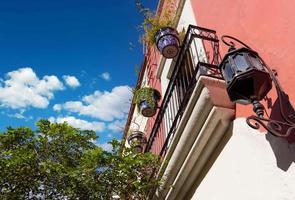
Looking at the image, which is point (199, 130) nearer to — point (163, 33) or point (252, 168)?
point (252, 168)

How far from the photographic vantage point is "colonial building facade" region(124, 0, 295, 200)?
10.2 feet

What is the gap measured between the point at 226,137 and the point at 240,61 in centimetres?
114

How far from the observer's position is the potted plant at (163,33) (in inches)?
255

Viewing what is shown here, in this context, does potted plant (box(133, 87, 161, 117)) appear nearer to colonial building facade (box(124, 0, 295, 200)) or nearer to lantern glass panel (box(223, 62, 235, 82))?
colonial building facade (box(124, 0, 295, 200))

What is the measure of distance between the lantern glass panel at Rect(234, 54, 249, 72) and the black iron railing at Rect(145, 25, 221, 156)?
845mm

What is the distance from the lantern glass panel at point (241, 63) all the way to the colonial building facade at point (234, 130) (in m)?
0.17

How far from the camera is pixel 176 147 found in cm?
455

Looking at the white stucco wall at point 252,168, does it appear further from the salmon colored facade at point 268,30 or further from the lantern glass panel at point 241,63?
the lantern glass panel at point 241,63

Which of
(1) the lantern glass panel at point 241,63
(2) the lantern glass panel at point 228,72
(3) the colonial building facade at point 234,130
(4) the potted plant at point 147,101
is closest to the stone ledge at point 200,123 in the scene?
(3) the colonial building facade at point 234,130

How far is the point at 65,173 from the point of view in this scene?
Answer: 5340 millimetres

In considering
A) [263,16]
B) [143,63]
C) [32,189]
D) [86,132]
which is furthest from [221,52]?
[143,63]

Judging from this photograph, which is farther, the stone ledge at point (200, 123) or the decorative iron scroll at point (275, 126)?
the stone ledge at point (200, 123)

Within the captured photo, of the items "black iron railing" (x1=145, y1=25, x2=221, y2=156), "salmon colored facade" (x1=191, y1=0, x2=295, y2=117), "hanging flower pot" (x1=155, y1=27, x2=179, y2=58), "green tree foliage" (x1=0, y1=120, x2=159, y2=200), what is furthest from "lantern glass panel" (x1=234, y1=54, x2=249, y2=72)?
"hanging flower pot" (x1=155, y1=27, x2=179, y2=58)

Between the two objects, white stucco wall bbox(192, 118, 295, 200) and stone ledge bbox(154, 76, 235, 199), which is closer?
white stucco wall bbox(192, 118, 295, 200)
